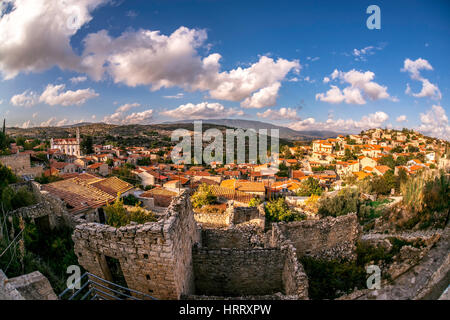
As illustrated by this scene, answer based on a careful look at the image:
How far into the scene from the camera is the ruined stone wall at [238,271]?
6160mm

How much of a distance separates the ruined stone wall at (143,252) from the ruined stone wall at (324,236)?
449 cm

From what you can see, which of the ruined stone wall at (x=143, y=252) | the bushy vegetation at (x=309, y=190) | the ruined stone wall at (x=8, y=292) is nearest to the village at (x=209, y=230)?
the ruined stone wall at (x=143, y=252)

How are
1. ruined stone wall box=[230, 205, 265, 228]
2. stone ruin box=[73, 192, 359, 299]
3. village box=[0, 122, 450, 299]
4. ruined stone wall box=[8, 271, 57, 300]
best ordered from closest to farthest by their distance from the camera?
ruined stone wall box=[8, 271, 57, 300] → stone ruin box=[73, 192, 359, 299] → village box=[0, 122, 450, 299] → ruined stone wall box=[230, 205, 265, 228]

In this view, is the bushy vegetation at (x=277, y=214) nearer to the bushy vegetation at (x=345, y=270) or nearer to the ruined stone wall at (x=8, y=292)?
the bushy vegetation at (x=345, y=270)

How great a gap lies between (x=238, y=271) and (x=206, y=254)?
102 centimetres

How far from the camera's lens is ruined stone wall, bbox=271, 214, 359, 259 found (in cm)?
824

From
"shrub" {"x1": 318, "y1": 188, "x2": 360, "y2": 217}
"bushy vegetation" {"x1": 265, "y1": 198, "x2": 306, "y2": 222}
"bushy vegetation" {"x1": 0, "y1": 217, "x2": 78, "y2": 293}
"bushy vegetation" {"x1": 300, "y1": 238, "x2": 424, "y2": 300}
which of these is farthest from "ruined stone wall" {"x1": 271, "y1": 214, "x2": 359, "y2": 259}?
"shrub" {"x1": 318, "y1": 188, "x2": 360, "y2": 217}

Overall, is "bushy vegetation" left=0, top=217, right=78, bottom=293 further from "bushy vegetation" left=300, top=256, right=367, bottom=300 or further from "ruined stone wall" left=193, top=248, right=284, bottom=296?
"bushy vegetation" left=300, top=256, right=367, bottom=300

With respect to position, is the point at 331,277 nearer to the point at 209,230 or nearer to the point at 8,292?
the point at 209,230

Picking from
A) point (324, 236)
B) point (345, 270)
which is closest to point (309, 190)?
point (324, 236)

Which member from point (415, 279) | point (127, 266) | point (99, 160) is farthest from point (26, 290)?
point (99, 160)

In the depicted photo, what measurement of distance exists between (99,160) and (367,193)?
52737 mm

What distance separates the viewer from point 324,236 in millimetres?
8578
